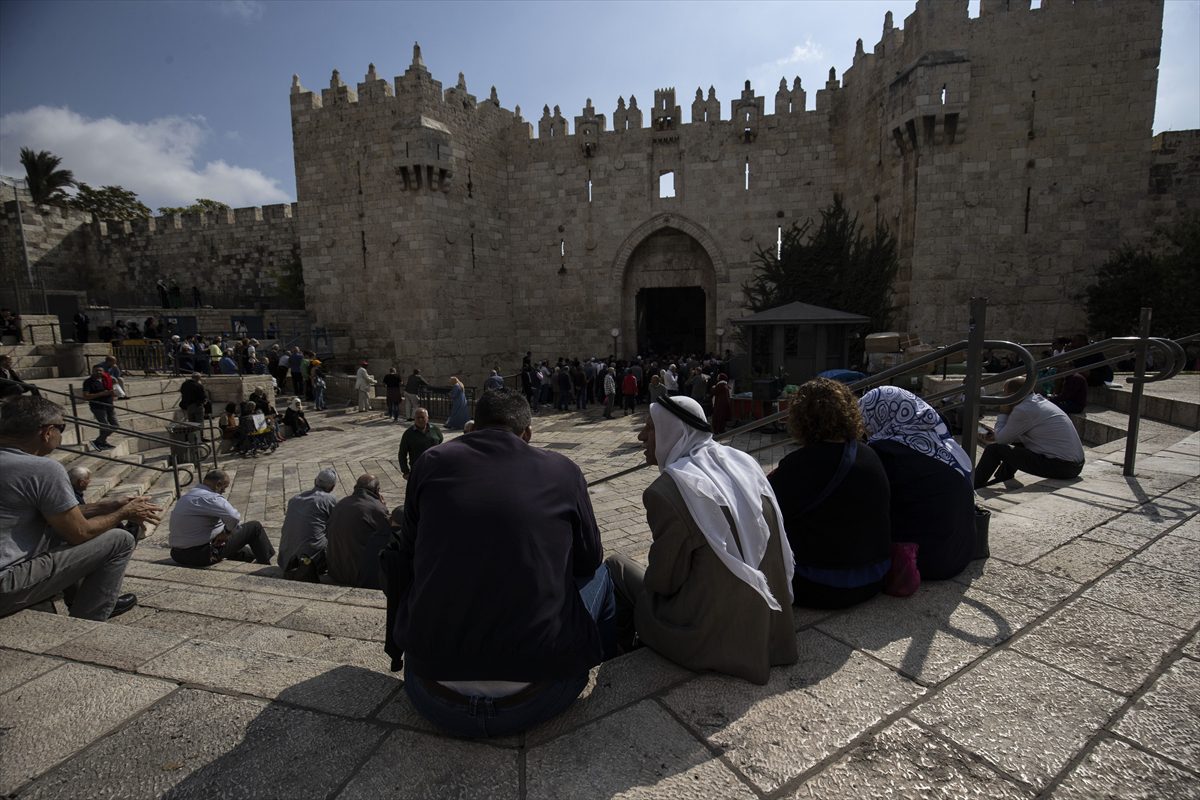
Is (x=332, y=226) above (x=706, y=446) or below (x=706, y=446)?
above

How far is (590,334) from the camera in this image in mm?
19625

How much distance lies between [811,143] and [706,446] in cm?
1813

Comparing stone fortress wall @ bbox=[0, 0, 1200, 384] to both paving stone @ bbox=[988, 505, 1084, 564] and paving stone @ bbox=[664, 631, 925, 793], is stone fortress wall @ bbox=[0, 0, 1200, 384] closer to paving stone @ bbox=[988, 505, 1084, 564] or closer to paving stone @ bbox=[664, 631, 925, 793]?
paving stone @ bbox=[988, 505, 1084, 564]

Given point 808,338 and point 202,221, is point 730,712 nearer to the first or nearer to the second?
point 808,338

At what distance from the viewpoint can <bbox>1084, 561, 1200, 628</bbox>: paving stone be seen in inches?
86.0

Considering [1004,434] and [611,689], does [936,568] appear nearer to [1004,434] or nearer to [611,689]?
[611,689]

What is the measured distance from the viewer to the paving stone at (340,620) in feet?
9.08

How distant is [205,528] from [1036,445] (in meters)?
6.36

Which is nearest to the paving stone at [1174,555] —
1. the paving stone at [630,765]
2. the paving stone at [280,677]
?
the paving stone at [630,765]

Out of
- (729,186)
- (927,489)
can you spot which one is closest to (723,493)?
(927,489)

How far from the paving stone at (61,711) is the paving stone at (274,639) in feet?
1.52

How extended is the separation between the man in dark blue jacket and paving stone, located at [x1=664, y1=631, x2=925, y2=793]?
40 cm

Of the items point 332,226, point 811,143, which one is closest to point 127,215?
point 332,226

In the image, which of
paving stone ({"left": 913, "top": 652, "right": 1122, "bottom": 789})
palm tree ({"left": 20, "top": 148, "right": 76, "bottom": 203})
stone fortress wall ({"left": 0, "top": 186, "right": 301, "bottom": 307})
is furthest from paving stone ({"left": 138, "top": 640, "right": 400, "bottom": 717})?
palm tree ({"left": 20, "top": 148, "right": 76, "bottom": 203})
